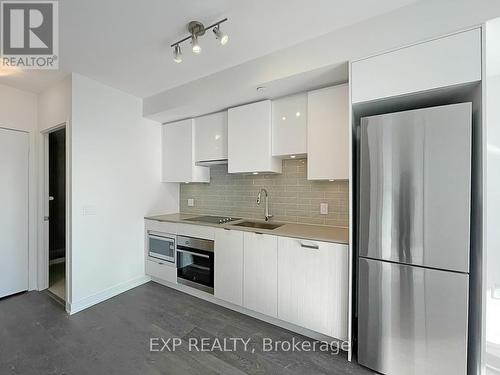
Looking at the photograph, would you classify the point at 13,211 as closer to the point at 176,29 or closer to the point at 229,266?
the point at 229,266

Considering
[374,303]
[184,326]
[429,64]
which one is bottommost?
[184,326]

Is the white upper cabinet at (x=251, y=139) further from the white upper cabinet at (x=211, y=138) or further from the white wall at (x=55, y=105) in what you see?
the white wall at (x=55, y=105)

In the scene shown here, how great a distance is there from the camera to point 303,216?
268 centimetres

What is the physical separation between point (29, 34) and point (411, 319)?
350 cm

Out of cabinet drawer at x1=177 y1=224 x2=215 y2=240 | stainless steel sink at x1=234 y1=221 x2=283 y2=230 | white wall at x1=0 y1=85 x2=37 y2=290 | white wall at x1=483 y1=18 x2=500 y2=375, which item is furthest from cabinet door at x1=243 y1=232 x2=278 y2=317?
white wall at x1=0 y1=85 x2=37 y2=290

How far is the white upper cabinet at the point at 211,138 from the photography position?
2879 millimetres

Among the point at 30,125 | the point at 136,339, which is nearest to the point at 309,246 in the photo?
the point at 136,339

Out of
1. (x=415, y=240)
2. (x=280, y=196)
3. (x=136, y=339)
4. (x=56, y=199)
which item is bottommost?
(x=136, y=339)

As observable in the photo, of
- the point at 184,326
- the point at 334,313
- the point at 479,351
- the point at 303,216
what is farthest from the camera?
the point at 303,216

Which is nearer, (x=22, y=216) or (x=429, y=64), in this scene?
(x=429, y=64)

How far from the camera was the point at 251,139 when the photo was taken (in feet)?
8.45

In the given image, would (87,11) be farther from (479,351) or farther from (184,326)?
(479,351)

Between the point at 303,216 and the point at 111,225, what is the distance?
2309 millimetres

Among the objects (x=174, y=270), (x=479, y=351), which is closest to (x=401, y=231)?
(x=479, y=351)
